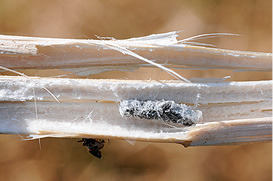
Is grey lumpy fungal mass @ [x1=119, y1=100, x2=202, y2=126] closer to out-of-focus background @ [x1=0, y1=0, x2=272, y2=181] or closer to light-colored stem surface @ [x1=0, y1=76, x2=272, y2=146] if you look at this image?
light-colored stem surface @ [x1=0, y1=76, x2=272, y2=146]

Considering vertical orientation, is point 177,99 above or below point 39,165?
above

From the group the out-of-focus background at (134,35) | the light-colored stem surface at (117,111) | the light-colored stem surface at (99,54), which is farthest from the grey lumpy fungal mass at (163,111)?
the out-of-focus background at (134,35)

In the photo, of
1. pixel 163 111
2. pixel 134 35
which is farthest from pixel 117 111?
pixel 134 35

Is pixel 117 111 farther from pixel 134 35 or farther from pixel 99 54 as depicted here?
pixel 134 35

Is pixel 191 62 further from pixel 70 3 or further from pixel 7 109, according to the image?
pixel 70 3

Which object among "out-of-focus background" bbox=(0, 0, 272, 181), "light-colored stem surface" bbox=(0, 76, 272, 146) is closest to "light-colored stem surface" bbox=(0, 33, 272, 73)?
"light-colored stem surface" bbox=(0, 76, 272, 146)

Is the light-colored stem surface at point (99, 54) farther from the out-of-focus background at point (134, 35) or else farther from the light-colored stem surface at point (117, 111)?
the out-of-focus background at point (134, 35)

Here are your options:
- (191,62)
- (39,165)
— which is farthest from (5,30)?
(191,62)
